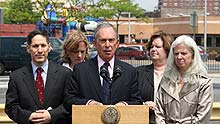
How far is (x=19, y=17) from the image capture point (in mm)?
43031

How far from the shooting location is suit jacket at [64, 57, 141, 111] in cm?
455

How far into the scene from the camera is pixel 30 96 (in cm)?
464

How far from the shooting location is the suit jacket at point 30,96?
15.1 feet

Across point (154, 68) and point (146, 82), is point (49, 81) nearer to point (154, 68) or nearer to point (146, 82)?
point (146, 82)

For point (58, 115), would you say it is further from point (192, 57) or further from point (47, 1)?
point (47, 1)

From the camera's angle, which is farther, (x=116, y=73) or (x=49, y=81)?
(x=49, y=81)

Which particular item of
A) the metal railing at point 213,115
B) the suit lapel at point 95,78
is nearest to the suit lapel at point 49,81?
the suit lapel at point 95,78

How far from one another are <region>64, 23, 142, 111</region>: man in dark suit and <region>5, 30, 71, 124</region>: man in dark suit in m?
0.14

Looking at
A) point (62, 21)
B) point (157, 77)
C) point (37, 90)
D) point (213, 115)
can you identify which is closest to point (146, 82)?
point (157, 77)

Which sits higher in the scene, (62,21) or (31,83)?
(31,83)

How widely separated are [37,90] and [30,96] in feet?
0.28

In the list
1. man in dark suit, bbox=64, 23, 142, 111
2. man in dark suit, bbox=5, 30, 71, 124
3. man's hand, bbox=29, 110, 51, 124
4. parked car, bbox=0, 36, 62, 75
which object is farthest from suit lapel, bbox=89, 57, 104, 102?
parked car, bbox=0, 36, 62, 75

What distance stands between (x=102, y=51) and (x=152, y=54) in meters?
0.94

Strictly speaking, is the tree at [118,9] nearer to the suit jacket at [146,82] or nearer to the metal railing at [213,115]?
the metal railing at [213,115]
